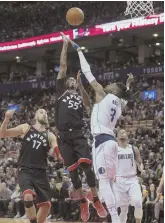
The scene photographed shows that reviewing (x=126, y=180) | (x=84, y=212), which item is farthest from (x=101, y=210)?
(x=126, y=180)

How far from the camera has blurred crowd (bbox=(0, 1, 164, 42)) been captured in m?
27.4

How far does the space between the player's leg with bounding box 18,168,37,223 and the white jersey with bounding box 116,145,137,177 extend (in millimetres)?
1968

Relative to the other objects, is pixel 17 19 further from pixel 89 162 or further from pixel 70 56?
pixel 89 162

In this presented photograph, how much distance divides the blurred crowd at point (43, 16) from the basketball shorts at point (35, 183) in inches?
738

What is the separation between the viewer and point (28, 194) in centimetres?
691

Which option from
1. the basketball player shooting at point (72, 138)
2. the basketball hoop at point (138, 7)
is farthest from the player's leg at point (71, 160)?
the basketball hoop at point (138, 7)

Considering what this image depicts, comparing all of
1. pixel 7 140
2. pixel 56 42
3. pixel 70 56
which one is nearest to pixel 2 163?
pixel 7 140

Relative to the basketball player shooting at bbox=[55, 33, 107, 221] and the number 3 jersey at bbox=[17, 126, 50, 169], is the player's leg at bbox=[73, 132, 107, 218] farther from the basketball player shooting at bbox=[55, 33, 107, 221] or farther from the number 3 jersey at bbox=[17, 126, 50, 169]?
the number 3 jersey at bbox=[17, 126, 50, 169]

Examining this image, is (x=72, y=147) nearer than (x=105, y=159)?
No

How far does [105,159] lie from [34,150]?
4.39 ft

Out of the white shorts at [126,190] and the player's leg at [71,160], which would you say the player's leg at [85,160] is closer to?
the player's leg at [71,160]

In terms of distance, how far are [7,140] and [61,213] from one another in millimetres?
9181

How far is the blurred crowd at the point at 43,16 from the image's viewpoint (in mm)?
27359

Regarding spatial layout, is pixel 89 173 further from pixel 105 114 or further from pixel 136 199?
pixel 136 199
